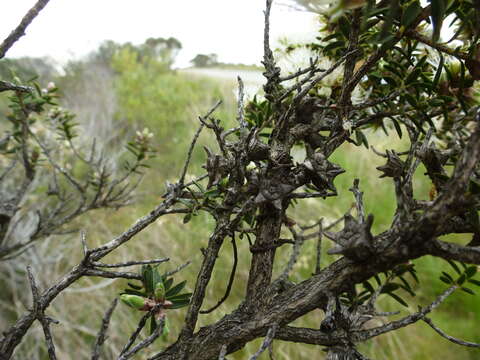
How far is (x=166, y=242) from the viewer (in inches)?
93.5

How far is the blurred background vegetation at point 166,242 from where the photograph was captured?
1728 mm

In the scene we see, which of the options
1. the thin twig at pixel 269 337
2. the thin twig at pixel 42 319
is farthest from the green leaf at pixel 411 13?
the thin twig at pixel 42 319

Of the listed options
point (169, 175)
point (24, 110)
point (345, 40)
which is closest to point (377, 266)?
point (345, 40)

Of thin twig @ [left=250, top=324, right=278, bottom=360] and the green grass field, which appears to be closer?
thin twig @ [left=250, top=324, right=278, bottom=360]

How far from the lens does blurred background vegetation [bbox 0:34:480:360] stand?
173cm

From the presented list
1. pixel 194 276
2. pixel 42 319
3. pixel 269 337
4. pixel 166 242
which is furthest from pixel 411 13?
pixel 166 242

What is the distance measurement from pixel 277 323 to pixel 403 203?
0.13 m

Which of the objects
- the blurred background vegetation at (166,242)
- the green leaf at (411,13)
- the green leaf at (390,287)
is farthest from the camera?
the blurred background vegetation at (166,242)

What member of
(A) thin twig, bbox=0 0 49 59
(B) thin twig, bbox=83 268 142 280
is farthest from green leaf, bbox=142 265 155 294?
(A) thin twig, bbox=0 0 49 59

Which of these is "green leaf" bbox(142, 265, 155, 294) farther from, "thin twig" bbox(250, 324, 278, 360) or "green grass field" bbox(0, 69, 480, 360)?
"green grass field" bbox(0, 69, 480, 360)

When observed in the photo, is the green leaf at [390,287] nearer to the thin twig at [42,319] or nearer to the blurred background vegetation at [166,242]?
the blurred background vegetation at [166,242]

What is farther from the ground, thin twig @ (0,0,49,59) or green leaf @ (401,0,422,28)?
thin twig @ (0,0,49,59)

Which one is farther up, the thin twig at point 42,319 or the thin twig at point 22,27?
the thin twig at point 22,27

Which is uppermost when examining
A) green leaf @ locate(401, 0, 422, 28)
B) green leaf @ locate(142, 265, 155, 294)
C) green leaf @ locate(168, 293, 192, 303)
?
green leaf @ locate(401, 0, 422, 28)
